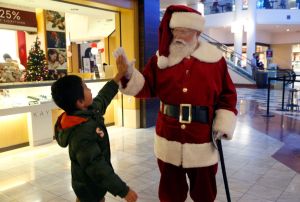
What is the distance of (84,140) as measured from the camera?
4.78 ft

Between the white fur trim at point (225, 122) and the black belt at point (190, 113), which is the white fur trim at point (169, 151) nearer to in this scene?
the black belt at point (190, 113)

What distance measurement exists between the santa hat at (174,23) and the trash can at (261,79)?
41.3ft

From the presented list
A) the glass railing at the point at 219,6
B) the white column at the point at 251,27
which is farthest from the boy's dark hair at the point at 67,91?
the glass railing at the point at 219,6

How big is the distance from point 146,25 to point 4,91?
2679mm

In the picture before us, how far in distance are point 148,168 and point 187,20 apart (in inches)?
88.4

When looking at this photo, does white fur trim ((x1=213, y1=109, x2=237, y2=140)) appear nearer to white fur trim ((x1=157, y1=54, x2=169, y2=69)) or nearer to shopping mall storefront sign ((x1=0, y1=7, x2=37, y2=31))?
white fur trim ((x1=157, y1=54, x2=169, y2=69))

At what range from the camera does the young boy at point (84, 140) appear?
1.45 metres

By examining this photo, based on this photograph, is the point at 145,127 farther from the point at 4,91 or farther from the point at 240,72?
the point at 240,72

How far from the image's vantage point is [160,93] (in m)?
1.97

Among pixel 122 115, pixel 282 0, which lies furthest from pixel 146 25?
pixel 282 0

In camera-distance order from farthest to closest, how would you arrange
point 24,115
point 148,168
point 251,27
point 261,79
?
point 251,27, point 261,79, point 24,115, point 148,168

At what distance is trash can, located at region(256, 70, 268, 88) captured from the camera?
531 inches

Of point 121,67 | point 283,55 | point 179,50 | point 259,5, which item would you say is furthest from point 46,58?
point 283,55

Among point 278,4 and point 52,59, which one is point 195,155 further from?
point 278,4
